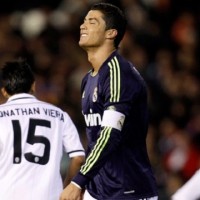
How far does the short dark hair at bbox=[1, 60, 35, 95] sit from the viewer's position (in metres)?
7.14

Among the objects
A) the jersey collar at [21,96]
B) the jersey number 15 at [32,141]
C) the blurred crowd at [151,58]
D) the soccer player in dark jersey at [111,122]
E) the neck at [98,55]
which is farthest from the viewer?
the blurred crowd at [151,58]

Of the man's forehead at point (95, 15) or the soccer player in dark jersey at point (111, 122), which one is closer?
the soccer player in dark jersey at point (111, 122)

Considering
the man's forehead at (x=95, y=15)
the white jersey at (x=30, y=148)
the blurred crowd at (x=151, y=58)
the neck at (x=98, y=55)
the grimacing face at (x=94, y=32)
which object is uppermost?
the man's forehead at (x=95, y=15)

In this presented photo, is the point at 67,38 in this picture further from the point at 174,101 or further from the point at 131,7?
the point at 174,101

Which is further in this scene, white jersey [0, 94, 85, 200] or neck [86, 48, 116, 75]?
white jersey [0, 94, 85, 200]

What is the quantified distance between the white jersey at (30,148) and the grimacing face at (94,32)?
881 mm

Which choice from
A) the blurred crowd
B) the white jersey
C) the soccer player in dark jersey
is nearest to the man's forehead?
the soccer player in dark jersey

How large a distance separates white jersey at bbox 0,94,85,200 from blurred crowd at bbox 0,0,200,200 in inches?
138

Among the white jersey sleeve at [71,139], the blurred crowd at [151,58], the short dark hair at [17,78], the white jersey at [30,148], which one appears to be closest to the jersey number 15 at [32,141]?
the white jersey at [30,148]

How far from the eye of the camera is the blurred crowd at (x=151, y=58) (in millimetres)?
11219

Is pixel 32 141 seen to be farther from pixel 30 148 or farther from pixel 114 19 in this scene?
pixel 114 19

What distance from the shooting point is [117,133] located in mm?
5906

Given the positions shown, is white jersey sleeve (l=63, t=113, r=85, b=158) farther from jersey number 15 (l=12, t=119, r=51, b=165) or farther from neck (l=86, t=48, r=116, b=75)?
neck (l=86, t=48, r=116, b=75)

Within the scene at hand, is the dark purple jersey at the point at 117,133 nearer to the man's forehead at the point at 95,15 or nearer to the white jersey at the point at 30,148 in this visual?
the man's forehead at the point at 95,15
